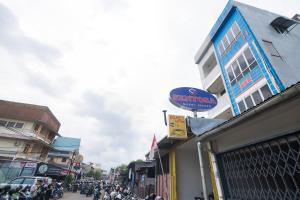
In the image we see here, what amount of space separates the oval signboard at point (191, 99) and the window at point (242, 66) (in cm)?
664

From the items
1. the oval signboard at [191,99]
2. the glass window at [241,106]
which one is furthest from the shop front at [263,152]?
the glass window at [241,106]

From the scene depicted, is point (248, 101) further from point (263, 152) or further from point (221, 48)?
point (263, 152)

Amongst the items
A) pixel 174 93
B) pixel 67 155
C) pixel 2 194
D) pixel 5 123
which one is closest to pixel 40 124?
pixel 5 123

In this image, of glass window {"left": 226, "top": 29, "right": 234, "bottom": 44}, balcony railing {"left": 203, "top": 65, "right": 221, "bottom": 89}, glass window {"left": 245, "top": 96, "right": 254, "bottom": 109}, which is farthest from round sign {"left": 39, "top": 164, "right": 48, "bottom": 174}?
glass window {"left": 226, "top": 29, "right": 234, "bottom": 44}

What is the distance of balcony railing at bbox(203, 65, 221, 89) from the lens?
1671cm

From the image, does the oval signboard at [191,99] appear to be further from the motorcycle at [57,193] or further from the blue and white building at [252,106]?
the motorcycle at [57,193]

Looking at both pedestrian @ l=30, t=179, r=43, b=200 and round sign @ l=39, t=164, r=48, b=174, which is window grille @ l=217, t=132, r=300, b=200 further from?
round sign @ l=39, t=164, r=48, b=174

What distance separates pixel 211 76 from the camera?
17.7 metres

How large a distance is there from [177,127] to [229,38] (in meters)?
12.5

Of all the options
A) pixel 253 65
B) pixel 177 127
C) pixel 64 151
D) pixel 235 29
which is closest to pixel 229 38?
pixel 235 29

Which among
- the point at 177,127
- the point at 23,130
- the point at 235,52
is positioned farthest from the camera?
the point at 23,130

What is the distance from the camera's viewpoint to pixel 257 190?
4020 mm

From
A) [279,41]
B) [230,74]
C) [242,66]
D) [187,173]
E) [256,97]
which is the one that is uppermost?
[279,41]

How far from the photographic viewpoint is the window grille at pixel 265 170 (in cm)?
333
